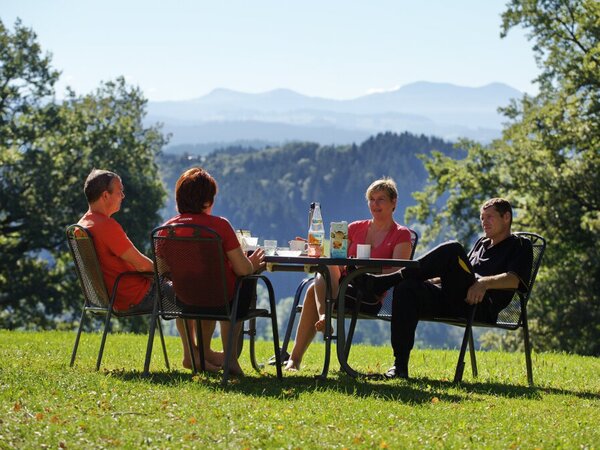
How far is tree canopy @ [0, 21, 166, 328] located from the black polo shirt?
24.8m

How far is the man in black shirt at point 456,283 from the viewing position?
6.82 m

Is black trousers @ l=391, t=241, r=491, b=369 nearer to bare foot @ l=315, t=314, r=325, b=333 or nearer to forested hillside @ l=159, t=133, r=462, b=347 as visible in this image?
bare foot @ l=315, t=314, r=325, b=333

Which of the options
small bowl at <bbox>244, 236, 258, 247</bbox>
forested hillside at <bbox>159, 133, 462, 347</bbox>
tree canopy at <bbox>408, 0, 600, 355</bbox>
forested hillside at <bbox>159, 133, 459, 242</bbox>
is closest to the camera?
small bowl at <bbox>244, 236, 258, 247</bbox>

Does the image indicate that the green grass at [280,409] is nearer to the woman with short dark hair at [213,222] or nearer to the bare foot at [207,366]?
the bare foot at [207,366]

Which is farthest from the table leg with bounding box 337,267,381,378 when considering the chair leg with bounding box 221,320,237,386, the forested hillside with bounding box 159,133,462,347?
the forested hillside with bounding box 159,133,462,347

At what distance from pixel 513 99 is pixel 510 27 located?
13.0 ft

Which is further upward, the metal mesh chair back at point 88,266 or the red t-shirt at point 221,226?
the red t-shirt at point 221,226

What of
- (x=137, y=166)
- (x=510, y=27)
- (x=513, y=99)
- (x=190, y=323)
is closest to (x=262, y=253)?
(x=190, y=323)

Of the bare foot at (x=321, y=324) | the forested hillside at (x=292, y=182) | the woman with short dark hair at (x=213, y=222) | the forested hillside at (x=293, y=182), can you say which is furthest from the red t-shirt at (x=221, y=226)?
the forested hillside at (x=292, y=182)

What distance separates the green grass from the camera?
4469mm

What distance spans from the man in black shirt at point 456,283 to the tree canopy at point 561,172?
52.1ft

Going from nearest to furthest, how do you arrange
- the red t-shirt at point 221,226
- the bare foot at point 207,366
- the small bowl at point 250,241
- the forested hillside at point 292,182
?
the red t-shirt at point 221,226 → the bare foot at point 207,366 → the small bowl at point 250,241 → the forested hillside at point 292,182

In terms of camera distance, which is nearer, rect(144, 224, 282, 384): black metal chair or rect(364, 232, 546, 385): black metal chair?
rect(144, 224, 282, 384): black metal chair

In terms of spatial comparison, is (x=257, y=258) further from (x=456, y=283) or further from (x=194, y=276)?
(x=456, y=283)
